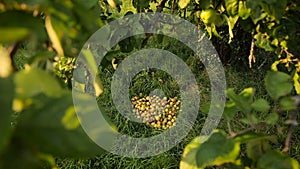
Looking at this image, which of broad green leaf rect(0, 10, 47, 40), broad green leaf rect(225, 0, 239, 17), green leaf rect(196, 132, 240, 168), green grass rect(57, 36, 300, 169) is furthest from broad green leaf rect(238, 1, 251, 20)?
green grass rect(57, 36, 300, 169)

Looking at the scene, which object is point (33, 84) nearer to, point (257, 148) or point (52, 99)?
point (52, 99)

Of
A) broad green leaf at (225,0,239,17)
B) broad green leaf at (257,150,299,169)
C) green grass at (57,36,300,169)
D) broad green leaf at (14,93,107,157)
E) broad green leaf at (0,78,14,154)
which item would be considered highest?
broad green leaf at (225,0,239,17)

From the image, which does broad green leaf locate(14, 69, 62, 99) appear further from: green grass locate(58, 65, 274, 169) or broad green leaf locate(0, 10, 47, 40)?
green grass locate(58, 65, 274, 169)

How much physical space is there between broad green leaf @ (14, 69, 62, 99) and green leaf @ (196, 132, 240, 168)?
0.96 ft

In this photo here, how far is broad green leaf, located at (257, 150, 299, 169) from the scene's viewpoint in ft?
2.28

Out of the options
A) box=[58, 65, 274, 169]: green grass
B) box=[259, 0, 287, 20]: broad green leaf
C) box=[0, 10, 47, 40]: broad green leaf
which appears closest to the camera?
box=[0, 10, 47, 40]: broad green leaf

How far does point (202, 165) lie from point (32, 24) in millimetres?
323

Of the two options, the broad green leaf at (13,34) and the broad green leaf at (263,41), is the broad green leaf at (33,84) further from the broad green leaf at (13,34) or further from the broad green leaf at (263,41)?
the broad green leaf at (263,41)

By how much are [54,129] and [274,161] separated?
15.8 inches

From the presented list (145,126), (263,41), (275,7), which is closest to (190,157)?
(275,7)

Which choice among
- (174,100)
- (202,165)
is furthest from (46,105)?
(174,100)

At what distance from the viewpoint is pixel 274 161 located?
2.28ft

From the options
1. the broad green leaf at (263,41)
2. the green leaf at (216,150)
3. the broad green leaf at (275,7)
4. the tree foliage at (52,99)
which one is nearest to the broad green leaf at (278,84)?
the tree foliage at (52,99)

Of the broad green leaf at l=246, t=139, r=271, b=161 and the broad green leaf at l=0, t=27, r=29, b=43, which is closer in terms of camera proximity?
the broad green leaf at l=0, t=27, r=29, b=43
